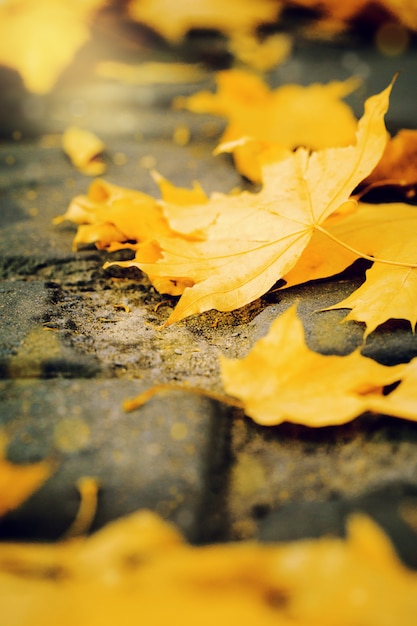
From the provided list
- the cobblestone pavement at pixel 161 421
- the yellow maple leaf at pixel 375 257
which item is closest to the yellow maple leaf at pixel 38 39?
the cobblestone pavement at pixel 161 421

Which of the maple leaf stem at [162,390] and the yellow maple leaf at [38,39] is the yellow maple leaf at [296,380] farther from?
the yellow maple leaf at [38,39]

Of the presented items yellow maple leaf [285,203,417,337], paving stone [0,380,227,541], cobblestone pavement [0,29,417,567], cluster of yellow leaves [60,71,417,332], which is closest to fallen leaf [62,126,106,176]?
cobblestone pavement [0,29,417,567]

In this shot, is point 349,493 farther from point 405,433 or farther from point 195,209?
point 195,209

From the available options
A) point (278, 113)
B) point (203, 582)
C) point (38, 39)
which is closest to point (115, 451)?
point (203, 582)

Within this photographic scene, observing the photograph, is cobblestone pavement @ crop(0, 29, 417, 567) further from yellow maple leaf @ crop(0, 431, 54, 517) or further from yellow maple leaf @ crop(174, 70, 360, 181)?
yellow maple leaf @ crop(174, 70, 360, 181)

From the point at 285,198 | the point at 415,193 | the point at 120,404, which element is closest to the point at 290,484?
the point at 120,404

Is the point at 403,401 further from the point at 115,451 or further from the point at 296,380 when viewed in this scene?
the point at 115,451
